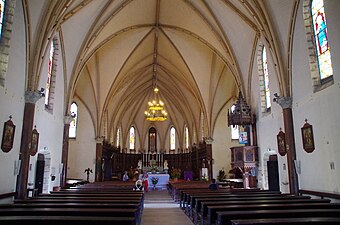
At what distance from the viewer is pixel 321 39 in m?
11.6

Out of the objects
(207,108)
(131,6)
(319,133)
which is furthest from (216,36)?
(319,133)

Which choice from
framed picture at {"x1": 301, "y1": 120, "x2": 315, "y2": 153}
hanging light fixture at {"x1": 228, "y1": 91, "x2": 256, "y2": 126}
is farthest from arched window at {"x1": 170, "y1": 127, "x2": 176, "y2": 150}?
framed picture at {"x1": 301, "y1": 120, "x2": 315, "y2": 153}

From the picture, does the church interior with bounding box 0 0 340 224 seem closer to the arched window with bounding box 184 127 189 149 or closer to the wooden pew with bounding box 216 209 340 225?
the arched window with bounding box 184 127 189 149

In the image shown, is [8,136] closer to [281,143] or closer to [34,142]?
[34,142]

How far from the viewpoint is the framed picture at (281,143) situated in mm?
14430

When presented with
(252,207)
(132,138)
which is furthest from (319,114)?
(132,138)

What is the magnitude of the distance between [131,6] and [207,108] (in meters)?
11.9

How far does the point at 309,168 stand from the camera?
1224cm

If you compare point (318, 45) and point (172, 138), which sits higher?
point (318, 45)

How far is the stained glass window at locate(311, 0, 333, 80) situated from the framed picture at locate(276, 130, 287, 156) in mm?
3987

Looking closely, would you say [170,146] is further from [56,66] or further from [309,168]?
[309,168]

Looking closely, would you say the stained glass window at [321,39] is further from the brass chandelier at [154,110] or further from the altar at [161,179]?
the altar at [161,179]

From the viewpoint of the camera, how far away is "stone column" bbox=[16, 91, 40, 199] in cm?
1182

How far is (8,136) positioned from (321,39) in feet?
43.0
